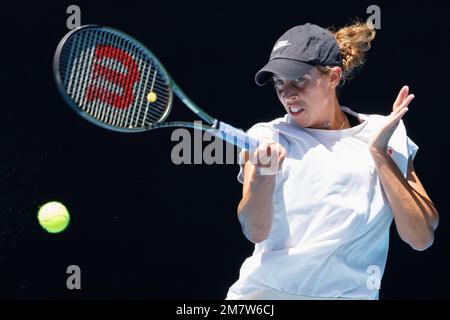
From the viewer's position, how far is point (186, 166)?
159 inches

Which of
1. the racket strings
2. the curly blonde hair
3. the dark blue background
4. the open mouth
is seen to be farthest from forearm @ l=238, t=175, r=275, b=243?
the dark blue background

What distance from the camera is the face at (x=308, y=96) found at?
107 inches

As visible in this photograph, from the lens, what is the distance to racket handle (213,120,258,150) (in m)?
2.65

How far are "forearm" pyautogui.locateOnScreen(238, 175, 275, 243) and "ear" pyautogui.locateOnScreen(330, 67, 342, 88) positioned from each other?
0.38 metres

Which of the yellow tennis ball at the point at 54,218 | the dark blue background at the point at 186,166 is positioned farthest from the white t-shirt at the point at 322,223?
the dark blue background at the point at 186,166

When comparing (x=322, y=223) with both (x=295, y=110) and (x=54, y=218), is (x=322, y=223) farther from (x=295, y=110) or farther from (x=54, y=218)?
(x=54, y=218)

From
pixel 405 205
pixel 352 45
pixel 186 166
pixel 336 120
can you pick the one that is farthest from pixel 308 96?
pixel 186 166

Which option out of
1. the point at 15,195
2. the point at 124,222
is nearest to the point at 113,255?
the point at 124,222

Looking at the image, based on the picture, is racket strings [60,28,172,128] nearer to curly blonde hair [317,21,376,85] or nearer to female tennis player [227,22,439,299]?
female tennis player [227,22,439,299]

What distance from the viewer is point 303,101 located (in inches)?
107

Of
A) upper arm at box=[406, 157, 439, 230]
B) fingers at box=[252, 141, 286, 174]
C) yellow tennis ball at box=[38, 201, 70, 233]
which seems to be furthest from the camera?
yellow tennis ball at box=[38, 201, 70, 233]

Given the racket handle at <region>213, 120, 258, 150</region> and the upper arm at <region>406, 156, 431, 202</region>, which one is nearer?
the racket handle at <region>213, 120, 258, 150</region>

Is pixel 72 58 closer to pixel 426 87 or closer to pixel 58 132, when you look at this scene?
pixel 58 132

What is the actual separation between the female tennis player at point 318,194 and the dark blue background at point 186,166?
4.00 feet
